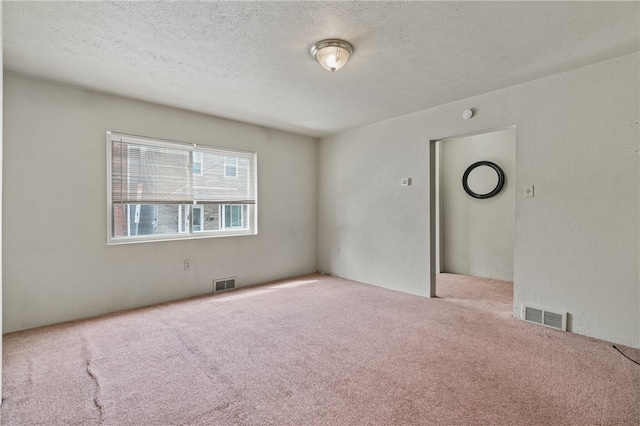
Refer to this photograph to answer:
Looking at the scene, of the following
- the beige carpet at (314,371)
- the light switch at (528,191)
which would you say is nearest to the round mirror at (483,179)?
the light switch at (528,191)

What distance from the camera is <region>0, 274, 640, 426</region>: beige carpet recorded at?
1.73 metres

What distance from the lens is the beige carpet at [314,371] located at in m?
1.73

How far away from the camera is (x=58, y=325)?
9.86 feet

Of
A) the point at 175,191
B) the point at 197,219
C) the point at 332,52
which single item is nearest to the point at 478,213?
the point at 332,52

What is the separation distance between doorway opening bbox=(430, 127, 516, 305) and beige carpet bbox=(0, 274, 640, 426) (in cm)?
186

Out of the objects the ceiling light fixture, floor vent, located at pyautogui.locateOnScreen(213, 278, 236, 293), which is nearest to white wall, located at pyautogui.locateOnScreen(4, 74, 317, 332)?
floor vent, located at pyautogui.locateOnScreen(213, 278, 236, 293)

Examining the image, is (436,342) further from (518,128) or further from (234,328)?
(518,128)

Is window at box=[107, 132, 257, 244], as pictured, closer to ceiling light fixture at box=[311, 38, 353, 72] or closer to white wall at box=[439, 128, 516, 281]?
ceiling light fixture at box=[311, 38, 353, 72]

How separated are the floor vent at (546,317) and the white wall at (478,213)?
197cm

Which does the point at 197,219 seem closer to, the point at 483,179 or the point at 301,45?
the point at 301,45

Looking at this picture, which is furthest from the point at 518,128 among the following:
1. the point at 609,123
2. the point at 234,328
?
the point at 234,328

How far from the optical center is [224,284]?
4.27m

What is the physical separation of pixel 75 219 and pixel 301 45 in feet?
9.52

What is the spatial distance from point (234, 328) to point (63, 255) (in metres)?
1.94
